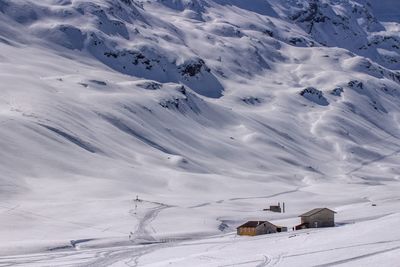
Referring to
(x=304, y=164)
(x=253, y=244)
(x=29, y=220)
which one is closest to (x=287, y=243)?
(x=253, y=244)

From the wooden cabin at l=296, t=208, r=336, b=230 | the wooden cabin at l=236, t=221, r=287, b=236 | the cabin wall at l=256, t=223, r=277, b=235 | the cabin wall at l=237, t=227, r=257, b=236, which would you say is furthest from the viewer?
the wooden cabin at l=296, t=208, r=336, b=230

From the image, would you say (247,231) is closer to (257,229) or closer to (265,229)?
(257,229)

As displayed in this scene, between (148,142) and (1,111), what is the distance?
34.1 m

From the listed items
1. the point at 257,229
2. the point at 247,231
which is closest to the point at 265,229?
the point at 257,229

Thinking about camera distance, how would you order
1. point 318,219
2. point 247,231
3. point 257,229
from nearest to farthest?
point 257,229, point 247,231, point 318,219

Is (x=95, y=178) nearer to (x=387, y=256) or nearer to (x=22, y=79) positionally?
(x=22, y=79)

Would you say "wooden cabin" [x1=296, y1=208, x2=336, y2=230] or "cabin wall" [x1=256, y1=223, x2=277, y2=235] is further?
"wooden cabin" [x1=296, y1=208, x2=336, y2=230]

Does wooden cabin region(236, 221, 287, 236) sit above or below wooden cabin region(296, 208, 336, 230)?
below

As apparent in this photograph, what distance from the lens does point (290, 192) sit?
144 meters

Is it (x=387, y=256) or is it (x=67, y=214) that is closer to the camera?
(x=387, y=256)

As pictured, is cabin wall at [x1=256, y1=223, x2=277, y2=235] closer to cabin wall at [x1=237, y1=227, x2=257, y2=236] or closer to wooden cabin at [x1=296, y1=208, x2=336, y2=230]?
cabin wall at [x1=237, y1=227, x2=257, y2=236]

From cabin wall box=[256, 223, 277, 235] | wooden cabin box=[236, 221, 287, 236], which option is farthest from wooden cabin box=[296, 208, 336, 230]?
wooden cabin box=[236, 221, 287, 236]

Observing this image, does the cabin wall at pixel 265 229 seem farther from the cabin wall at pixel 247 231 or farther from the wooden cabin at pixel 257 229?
the cabin wall at pixel 247 231

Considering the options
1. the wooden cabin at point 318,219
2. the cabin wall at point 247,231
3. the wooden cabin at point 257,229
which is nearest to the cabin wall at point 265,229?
the wooden cabin at point 257,229
